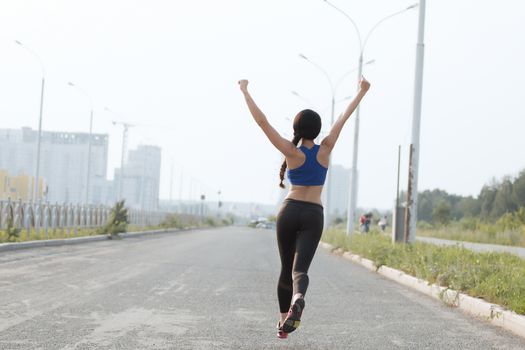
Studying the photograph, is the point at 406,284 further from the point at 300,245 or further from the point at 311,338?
the point at 300,245

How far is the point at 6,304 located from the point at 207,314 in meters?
2.34

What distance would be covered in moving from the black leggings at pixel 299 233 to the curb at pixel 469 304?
3355 mm

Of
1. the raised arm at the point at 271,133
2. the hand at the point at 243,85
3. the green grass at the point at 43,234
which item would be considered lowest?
the green grass at the point at 43,234

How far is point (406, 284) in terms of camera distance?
13.5 meters

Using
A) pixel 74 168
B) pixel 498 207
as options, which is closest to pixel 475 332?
pixel 498 207

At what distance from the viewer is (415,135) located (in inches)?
707

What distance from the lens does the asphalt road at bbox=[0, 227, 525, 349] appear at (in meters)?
6.56

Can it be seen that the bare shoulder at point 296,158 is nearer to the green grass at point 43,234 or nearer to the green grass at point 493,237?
the green grass at point 43,234

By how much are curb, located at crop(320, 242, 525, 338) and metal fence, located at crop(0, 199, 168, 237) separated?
13.0m

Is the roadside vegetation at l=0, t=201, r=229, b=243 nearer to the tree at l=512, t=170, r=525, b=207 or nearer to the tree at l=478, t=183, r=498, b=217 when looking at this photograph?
the tree at l=512, t=170, r=525, b=207

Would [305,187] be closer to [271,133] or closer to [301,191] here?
[301,191]

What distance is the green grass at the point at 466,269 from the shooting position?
9219 millimetres

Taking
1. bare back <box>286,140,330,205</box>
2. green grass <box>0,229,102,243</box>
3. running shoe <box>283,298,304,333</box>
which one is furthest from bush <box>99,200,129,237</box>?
running shoe <box>283,298,304,333</box>

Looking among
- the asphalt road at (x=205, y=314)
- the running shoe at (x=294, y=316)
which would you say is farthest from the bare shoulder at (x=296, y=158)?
the asphalt road at (x=205, y=314)
